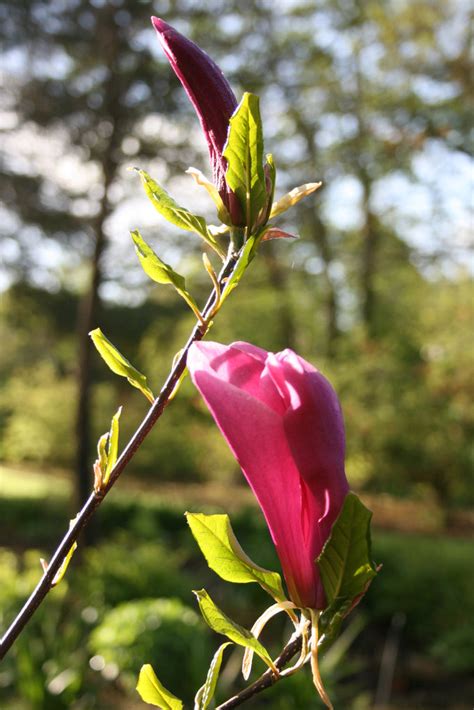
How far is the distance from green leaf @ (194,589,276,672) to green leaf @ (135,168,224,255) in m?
0.18

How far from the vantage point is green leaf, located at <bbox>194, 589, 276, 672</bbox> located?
40 centimetres

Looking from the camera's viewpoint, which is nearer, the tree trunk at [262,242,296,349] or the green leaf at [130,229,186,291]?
the green leaf at [130,229,186,291]

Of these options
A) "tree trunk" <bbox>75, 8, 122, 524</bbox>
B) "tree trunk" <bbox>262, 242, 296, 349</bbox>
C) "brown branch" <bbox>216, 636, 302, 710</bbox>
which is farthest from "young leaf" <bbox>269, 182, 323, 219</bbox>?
"tree trunk" <bbox>262, 242, 296, 349</bbox>

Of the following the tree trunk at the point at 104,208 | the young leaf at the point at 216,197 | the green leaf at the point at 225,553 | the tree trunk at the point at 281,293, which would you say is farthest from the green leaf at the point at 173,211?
the tree trunk at the point at 281,293

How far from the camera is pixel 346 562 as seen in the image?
39 centimetres

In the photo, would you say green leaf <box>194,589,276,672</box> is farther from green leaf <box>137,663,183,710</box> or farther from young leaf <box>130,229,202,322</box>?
young leaf <box>130,229,202,322</box>

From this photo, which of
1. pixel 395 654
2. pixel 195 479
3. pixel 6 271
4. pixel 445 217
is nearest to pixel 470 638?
pixel 395 654

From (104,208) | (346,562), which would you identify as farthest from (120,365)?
(104,208)

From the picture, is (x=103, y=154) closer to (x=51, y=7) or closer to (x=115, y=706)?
(x=51, y=7)

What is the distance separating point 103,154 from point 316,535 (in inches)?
260

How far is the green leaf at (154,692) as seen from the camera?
413mm

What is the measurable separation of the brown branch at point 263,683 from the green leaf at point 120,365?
0.14m

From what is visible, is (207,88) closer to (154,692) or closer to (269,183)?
(269,183)

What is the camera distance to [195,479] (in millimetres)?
13383
